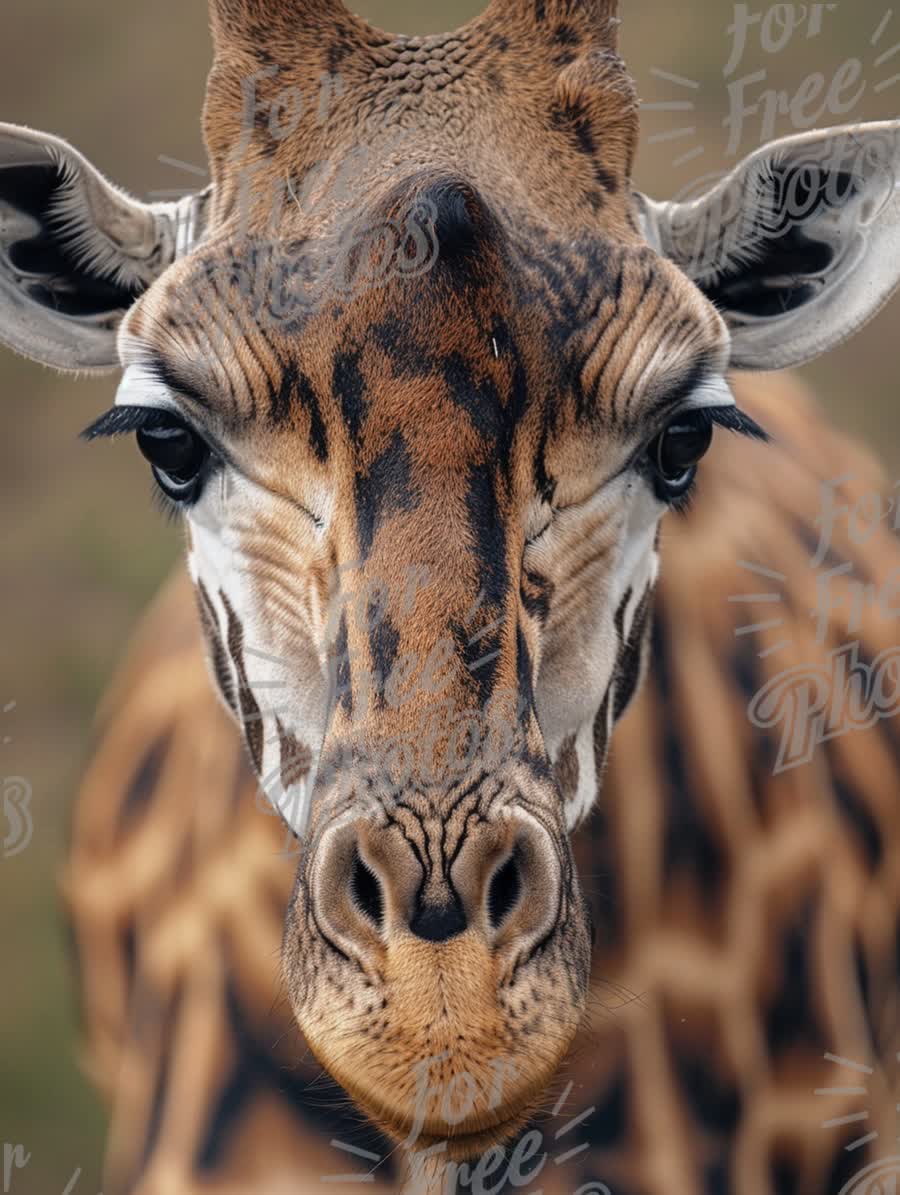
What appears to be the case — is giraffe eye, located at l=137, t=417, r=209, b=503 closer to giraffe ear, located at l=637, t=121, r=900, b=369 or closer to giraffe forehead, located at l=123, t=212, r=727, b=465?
giraffe forehead, located at l=123, t=212, r=727, b=465

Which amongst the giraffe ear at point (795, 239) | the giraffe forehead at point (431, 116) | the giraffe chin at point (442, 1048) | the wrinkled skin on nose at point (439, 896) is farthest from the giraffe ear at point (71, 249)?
the giraffe chin at point (442, 1048)

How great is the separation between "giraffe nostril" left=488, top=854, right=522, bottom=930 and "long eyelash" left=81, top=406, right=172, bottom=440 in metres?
1.03

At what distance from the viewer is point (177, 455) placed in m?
2.88

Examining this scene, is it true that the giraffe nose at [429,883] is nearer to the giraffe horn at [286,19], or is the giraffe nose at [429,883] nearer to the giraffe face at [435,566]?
the giraffe face at [435,566]

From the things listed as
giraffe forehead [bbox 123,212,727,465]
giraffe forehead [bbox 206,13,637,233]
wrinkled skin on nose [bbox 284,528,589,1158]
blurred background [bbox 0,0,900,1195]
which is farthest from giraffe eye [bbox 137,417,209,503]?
blurred background [bbox 0,0,900,1195]

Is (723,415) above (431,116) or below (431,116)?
below

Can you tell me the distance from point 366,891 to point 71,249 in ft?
5.22

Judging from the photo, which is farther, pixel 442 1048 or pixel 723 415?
pixel 723 415

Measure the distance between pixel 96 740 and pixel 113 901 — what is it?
80 cm

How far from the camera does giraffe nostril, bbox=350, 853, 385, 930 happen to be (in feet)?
7.64

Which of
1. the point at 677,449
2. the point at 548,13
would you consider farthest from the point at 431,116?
the point at 677,449

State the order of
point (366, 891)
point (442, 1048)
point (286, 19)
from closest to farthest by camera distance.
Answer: point (442, 1048) < point (366, 891) < point (286, 19)

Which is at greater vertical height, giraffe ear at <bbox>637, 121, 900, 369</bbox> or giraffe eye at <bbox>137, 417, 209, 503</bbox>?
giraffe ear at <bbox>637, 121, 900, 369</bbox>

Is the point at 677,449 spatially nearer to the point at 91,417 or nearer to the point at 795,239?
the point at 795,239
